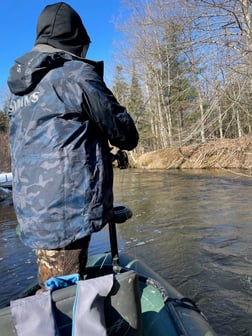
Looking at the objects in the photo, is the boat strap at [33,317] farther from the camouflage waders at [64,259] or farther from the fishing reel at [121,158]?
the fishing reel at [121,158]

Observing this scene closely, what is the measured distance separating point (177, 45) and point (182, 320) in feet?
22.0

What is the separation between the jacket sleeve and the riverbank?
9.89 m

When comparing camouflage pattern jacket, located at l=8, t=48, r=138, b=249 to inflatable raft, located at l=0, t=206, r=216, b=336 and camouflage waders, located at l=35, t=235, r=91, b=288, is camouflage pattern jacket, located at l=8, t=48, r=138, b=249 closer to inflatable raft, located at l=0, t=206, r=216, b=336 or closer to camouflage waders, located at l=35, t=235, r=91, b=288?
camouflage waders, located at l=35, t=235, r=91, b=288

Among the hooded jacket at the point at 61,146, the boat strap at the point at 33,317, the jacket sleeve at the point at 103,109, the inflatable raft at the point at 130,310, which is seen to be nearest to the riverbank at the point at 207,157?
the inflatable raft at the point at 130,310

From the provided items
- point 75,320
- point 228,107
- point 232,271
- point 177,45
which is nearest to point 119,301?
point 75,320

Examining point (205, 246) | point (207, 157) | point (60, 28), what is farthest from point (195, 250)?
point (207, 157)

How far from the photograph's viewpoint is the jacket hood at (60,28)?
186cm

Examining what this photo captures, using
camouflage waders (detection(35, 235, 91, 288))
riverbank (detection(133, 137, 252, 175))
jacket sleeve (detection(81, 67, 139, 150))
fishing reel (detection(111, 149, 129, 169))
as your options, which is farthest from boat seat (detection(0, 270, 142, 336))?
riverbank (detection(133, 137, 252, 175))

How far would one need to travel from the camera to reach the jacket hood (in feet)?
6.09

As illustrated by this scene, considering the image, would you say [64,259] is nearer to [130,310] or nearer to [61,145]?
[130,310]

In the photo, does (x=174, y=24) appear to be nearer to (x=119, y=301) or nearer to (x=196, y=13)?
(x=196, y=13)

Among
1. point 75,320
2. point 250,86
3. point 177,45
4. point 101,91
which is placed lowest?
point 75,320

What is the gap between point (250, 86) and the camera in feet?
24.9

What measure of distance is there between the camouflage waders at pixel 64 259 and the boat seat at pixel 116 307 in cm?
34
